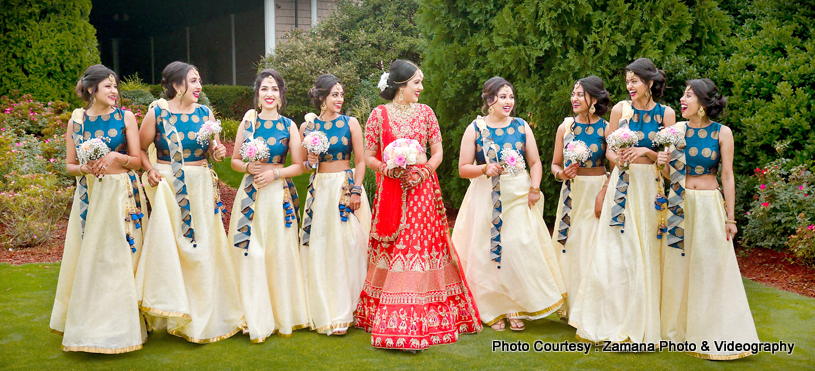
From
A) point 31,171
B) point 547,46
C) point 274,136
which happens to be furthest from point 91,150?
point 31,171

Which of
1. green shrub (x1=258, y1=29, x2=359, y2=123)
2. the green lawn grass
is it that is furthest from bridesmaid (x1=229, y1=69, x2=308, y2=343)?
green shrub (x1=258, y1=29, x2=359, y2=123)

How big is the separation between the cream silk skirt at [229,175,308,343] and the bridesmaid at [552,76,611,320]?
218 centimetres

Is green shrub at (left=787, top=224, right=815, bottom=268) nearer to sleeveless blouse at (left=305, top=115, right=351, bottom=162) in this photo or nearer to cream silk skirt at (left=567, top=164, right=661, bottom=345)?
cream silk skirt at (left=567, top=164, right=661, bottom=345)

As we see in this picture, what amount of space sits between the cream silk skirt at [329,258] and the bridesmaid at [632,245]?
72.9 inches

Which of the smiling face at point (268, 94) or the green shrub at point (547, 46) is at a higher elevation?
the green shrub at point (547, 46)

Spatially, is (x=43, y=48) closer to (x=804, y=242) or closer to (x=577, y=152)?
(x=577, y=152)

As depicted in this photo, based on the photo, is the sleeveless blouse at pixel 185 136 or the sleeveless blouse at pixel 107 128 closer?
the sleeveless blouse at pixel 107 128

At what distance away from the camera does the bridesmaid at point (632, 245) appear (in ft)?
15.0

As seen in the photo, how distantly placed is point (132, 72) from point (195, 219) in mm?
24855

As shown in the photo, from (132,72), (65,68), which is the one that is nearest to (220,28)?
(132,72)

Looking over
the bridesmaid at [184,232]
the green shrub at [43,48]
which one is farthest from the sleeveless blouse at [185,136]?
the green shrub at [43,48]

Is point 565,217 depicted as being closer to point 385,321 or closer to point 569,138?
point 569,138

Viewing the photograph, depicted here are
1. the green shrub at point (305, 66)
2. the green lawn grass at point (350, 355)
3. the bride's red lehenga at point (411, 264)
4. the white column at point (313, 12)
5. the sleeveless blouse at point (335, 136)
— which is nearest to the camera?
the green lawn grass at point (350, 355)

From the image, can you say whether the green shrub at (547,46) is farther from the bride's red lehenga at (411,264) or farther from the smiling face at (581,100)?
the bride's red lehenga at (411,264)
